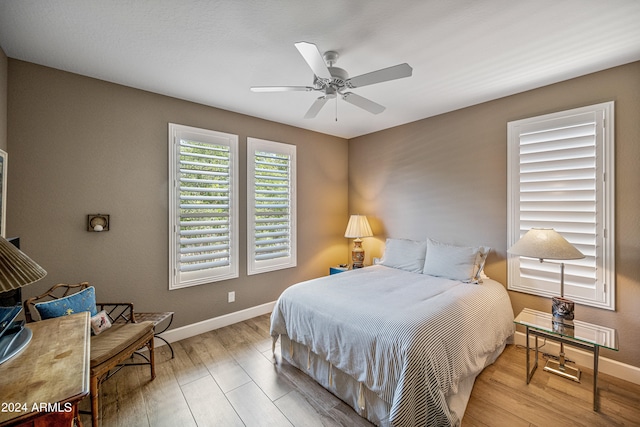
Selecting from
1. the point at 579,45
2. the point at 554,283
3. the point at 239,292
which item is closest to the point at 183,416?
the point at 239,292

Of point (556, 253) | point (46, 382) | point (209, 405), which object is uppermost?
point (556, 253)

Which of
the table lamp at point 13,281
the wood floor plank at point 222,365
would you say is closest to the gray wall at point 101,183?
the wood floor plank at point 222,365

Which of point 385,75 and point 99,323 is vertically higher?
point 385,75

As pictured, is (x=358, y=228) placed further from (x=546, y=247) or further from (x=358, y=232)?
(x=546, y=247)

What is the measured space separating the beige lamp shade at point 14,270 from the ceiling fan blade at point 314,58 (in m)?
1.62

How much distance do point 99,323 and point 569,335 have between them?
146 inches

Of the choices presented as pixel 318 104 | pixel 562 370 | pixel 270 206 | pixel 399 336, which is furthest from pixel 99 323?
pixel 562 370

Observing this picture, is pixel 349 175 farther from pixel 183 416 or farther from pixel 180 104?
pixel 183 416

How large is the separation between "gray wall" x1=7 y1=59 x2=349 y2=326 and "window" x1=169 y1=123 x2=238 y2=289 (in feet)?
0.31

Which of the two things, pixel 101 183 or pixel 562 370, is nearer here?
pixel 562 370

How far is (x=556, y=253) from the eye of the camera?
2223 mm

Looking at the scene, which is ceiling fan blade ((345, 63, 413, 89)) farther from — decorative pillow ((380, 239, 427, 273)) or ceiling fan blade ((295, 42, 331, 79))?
decorative pillow ((380, 239, 427, 273))

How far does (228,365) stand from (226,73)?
8.85ft

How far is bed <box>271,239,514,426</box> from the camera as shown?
164 centimetres
